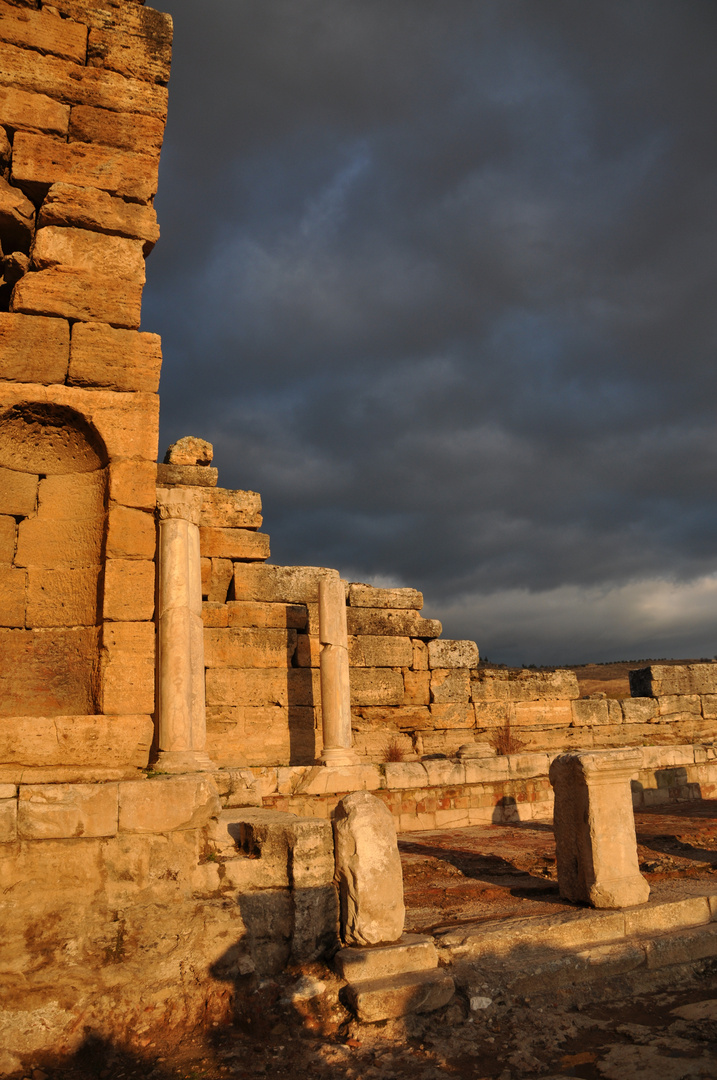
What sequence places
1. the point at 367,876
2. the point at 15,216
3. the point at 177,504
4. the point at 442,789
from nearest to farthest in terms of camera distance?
the point at 367,876, the point at 15,216, the point at 177,504, the point at 442,789

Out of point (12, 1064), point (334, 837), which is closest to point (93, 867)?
point (12, 1064)

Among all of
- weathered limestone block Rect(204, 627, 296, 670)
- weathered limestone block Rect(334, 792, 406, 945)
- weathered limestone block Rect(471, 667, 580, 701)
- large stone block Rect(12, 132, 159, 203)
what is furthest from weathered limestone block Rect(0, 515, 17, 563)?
weathered limestone block Rect(471, 667, 580, 701)

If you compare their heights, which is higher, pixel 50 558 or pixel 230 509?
pixel 230 509

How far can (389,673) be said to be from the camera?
12680 millimetres

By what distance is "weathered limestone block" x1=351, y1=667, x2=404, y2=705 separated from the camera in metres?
12.4

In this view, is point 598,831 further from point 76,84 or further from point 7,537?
point 76,84

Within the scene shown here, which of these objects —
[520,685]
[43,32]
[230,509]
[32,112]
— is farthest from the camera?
[520,685]

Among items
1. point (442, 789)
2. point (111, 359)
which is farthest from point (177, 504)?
point (442, 789)

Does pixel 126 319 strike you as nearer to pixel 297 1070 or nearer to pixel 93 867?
pixel 93 867

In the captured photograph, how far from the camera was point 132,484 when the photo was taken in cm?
550

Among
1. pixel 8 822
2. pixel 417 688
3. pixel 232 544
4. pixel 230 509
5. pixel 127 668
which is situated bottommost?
pixel 8 822

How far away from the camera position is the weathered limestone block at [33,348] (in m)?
5.43

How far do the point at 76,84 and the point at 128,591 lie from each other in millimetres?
4271

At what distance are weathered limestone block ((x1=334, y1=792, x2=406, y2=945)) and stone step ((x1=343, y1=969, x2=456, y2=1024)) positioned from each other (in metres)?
0.29
